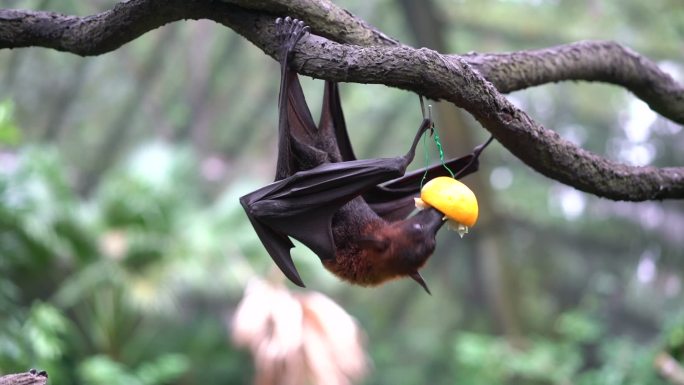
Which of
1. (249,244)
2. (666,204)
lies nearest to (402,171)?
(249,244)

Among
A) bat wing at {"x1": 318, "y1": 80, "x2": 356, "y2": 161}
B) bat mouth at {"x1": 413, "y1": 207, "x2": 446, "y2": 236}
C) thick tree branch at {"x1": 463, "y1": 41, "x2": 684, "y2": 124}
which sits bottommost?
bat mouth at {"x1": 413, "y1": 207, "x2": 446, "y2": 236}

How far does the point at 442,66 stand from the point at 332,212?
2.79ft

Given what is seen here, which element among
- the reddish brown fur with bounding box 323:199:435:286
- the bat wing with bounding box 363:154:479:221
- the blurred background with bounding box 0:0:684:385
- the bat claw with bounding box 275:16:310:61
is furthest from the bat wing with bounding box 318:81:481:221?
the blurred background with bounding box 0:0:684:385

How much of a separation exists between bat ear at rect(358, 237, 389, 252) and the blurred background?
398cm

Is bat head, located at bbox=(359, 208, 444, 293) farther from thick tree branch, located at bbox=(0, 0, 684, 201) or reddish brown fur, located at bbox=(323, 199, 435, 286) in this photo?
thick tree branch, located at bbox=(0, 0, 684, 201)

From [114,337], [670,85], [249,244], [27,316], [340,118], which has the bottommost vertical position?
[114,337]

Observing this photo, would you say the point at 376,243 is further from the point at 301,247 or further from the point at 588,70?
the point at 301,247

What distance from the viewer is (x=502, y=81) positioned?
9.32 ft

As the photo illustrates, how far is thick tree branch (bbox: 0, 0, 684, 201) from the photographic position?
84.2 inches

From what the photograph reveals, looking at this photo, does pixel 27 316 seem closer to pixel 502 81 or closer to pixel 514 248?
pixel 502 81

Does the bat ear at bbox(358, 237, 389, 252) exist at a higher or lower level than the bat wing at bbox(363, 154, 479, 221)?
lower

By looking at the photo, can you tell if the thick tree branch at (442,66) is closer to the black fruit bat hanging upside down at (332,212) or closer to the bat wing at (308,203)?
the black fruit bat hanging upside down at (332,212)

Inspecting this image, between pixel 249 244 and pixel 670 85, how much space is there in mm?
5453

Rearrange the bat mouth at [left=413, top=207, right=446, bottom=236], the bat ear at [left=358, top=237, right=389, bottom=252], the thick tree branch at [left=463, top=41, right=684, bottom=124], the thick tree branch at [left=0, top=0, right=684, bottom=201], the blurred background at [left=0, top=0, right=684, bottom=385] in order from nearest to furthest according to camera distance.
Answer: the thick tree branch at [left=0, top=0, right=684, bottom=201]
the bat mouth at [left=413, top=207, right=446, bottom=236]
the bat ear at [left=358, top=237, right=389, bottom=252]
the thick tree branch at [left=463, top=41, right=684, bottom=124]
the blurred background at [left=0, top=0, right=684, bottom=385]
